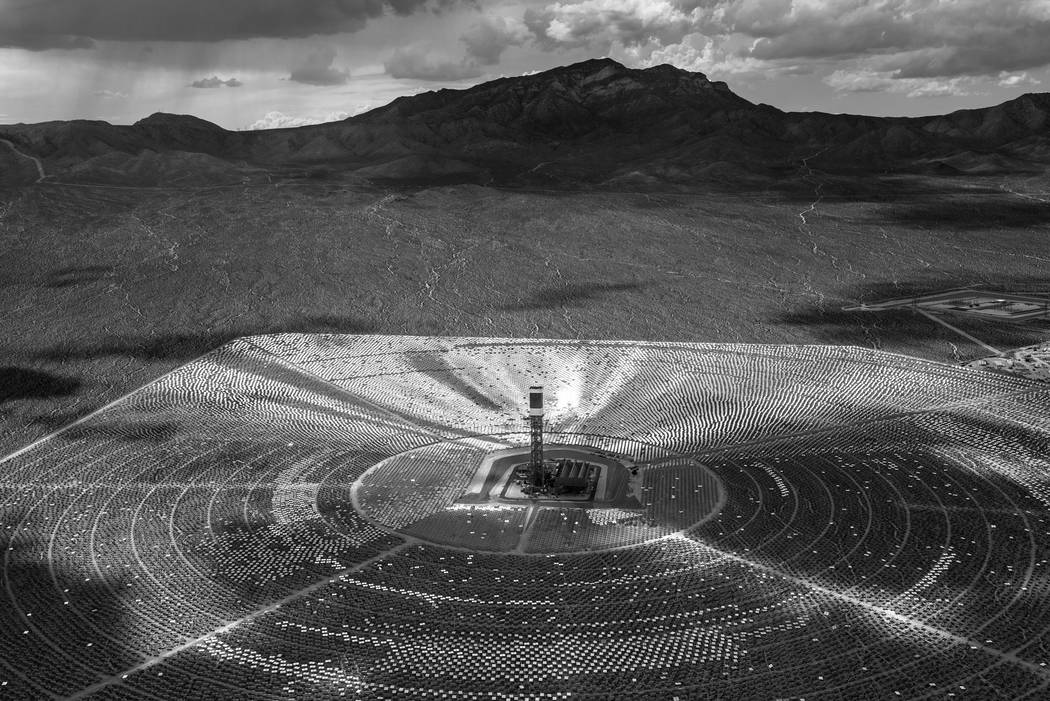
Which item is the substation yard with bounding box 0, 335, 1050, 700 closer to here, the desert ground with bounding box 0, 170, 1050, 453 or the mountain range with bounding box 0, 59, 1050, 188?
the desert ground with bounding box 0, 170, 1050, 453

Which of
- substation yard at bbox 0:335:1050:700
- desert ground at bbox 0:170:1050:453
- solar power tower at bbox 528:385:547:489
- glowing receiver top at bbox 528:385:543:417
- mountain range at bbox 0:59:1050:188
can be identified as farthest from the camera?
mountain range at bbox 0:59:1050:188

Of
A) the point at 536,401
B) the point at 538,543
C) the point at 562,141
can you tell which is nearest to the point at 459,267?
the point at 536,401

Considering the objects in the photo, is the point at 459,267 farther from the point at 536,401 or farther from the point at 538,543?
the point at 538,543

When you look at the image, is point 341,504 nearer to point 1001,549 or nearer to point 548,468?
point 548,468

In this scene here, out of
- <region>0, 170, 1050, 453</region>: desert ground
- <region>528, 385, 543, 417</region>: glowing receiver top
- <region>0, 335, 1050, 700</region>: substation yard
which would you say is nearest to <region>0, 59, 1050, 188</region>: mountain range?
<region>0, 170, 1050, 453</region>: desert ground

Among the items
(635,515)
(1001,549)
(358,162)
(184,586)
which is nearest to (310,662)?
(184,586)
